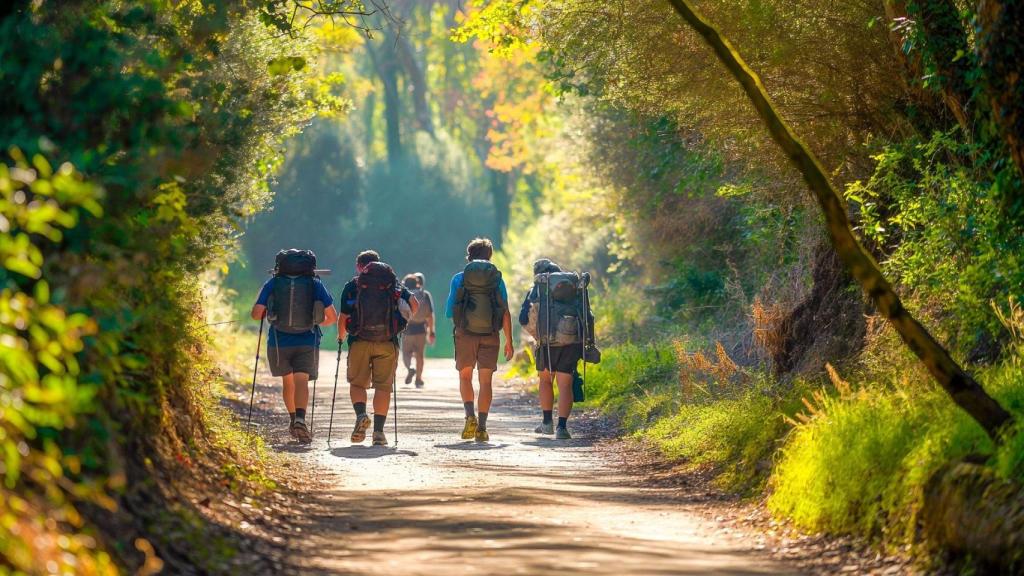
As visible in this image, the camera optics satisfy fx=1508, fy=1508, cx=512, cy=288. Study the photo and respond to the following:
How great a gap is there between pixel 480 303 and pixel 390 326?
4.44 ft

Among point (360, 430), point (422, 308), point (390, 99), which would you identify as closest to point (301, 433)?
point (360, 430)

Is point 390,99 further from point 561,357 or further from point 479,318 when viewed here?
point 479,318

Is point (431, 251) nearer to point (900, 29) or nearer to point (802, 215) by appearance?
point (802, 215)

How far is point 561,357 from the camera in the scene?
17.5 meters

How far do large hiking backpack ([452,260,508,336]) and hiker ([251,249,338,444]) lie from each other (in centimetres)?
166

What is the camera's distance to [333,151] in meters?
60.2

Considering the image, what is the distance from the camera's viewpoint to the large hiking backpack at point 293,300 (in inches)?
631

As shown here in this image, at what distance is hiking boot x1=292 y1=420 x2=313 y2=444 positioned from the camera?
52.2 ft

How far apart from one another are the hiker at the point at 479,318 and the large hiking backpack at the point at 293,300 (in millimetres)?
1664

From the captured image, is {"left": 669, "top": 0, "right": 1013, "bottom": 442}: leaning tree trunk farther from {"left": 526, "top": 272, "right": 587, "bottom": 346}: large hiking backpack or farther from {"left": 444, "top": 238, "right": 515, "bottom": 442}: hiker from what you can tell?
{"left": 526, "top": 272, "right": 587, "bottom": 346}: large hiking backpack

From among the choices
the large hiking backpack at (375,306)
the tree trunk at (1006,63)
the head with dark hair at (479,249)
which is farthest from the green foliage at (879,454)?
the head with dark hair at (479,249)

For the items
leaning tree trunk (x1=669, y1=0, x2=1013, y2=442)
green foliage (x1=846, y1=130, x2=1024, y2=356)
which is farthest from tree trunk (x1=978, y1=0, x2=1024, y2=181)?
leaning tree trunk (x1=669, y1=0, x2=1013, y2=442)

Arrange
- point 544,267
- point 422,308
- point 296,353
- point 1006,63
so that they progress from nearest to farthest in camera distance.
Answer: point 1006,63 < point 296,353 < point 544,267 < point 422,308

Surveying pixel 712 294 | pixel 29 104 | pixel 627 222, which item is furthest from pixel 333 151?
pixel 29 104
